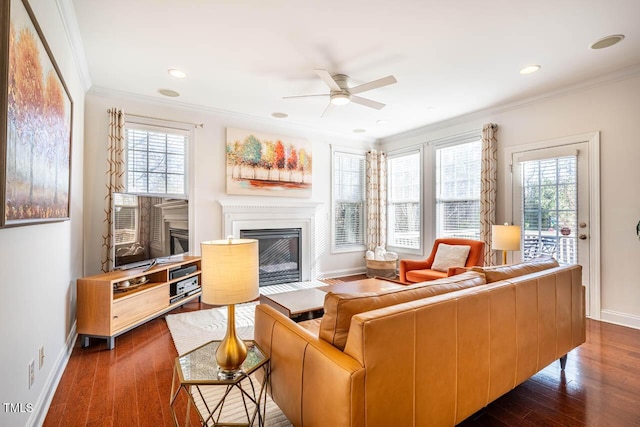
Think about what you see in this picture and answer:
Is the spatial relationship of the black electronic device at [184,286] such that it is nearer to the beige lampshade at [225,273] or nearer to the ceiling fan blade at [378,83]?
the beige lampshade at [225,273]

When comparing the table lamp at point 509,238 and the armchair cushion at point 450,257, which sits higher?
the table lamp at point 509,238

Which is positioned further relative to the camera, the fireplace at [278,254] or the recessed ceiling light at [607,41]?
the fireplace at [278,254]

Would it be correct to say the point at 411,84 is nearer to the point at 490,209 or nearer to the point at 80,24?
the point at 490,209

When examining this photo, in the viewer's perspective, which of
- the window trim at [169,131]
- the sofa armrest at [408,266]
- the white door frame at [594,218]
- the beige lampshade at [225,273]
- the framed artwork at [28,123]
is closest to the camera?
the framed artwork at [28,123]

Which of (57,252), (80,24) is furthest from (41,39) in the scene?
(57,252)

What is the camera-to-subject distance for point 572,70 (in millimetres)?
3342

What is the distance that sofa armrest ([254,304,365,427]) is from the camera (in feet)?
3.76

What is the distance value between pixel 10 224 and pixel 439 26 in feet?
10.1

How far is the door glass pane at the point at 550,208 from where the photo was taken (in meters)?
3.75

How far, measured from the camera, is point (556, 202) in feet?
12.7

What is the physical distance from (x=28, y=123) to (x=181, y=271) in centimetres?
255

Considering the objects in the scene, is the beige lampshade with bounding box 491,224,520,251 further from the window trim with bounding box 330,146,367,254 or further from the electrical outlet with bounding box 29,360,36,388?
the electrical outlet with bounding box 29,360,36,388

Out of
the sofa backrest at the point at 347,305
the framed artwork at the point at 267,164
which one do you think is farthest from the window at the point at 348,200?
the sofa backrest at the point at 347,305

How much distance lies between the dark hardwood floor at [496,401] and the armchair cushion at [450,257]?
1.48 metres
